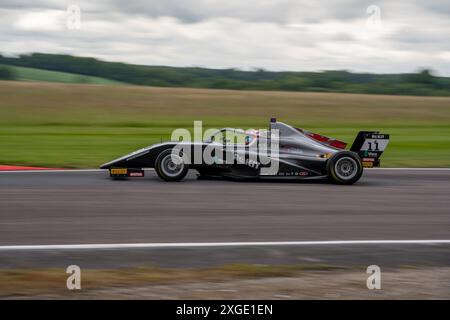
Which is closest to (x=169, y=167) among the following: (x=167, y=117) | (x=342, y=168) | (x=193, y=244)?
(x=342, y=168)

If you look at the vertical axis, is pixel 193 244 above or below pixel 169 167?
below

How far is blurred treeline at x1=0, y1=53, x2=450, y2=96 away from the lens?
6769 cm

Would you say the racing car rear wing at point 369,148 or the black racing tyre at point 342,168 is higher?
the racing car rear wing at point 369,148

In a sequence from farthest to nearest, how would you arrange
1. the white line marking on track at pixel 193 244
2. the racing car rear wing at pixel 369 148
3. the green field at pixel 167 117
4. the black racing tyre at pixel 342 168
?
the green field at pixel 167 117, the racing car rear wing at pixel 369 148, the black racing tyre at pixel 342 168, the white line marking on track at pixel 193 244

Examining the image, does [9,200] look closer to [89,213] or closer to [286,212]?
[89,213]

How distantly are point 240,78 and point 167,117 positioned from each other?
39.7m

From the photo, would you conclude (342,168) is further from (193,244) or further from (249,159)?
(193,244)

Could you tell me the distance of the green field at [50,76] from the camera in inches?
2344

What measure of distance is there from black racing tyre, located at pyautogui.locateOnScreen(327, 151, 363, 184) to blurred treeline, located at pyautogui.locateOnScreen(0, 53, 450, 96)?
52.5m

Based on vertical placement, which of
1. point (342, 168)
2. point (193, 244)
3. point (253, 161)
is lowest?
point (193, 244)

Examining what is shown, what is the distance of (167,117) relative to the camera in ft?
127

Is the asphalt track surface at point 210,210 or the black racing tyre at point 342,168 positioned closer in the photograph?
the asphalt track surface at point 210,210

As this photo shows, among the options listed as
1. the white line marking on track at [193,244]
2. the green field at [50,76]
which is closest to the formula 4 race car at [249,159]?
the white line marking on track at [193,244]

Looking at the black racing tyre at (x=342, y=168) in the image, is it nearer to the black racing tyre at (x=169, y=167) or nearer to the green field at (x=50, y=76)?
the black racing tyre at (x=169, y=167)
